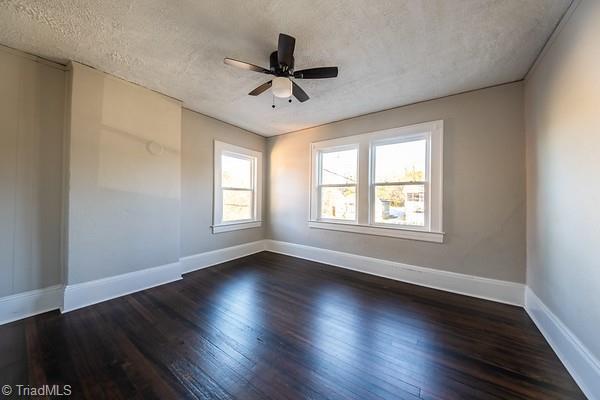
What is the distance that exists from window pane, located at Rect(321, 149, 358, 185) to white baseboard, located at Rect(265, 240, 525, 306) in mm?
1301

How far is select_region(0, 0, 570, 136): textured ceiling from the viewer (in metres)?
1.56

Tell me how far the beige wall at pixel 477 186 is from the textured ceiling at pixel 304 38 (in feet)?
0.92

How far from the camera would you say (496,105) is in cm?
252

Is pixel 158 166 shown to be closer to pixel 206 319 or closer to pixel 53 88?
pixel 53 88

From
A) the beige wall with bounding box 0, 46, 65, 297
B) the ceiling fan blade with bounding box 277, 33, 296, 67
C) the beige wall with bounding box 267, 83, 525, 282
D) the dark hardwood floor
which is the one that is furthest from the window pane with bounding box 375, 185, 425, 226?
the beige wall with bounding box 0, 46, 65, 297

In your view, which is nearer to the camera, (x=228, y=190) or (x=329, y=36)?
(x=329, y=36)

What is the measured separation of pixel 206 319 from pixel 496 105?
4030 millimetres

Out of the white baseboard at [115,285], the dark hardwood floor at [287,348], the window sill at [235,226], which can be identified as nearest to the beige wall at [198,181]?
the window sill at [235,226]

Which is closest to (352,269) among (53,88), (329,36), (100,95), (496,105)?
(496,105)

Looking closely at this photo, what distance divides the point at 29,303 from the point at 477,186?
5.08m

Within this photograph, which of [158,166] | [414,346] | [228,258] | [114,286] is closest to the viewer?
[414,346]

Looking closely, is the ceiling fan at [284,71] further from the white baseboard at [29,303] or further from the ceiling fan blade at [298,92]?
the white baseboard at [29,303]

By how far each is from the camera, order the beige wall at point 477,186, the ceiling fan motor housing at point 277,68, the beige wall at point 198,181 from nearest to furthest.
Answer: the ceiling fan motor housing at point 277,68 < the beige wall at point 477,186 < the beige wall at point 198,181

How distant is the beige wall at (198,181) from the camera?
3.33 meters
